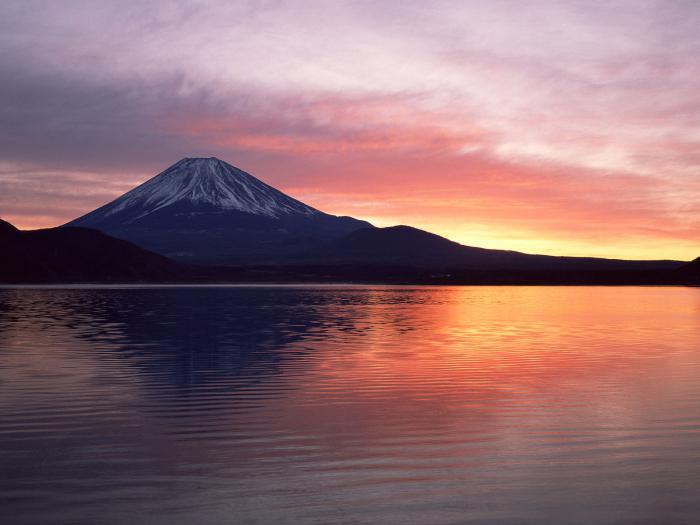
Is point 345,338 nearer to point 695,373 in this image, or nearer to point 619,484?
point 695,373

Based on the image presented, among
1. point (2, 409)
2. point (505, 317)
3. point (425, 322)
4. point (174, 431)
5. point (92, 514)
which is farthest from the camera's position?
point (505, 317)

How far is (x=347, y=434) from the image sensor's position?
16.6 metres

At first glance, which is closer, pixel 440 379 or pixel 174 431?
pixel 174 431

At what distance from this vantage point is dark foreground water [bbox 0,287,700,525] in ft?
37.9

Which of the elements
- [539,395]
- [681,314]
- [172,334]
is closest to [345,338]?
[172,334]

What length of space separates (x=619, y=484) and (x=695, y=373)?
A: 16.3m

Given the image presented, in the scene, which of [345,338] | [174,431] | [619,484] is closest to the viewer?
[619,484]

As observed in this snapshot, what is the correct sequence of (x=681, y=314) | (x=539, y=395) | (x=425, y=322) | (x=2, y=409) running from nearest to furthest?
(x=2, y=409) < (x=539, y=395) < (x=425, y=322) < (x=681, y=314)

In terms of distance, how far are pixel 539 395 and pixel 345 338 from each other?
19.6 m

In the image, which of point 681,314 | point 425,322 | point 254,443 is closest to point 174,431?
point 254,443

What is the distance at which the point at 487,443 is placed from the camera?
15.8 m

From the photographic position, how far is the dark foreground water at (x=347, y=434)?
11.5 m

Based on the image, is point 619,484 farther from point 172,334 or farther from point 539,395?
point 172,334

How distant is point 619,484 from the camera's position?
12.7 meters
